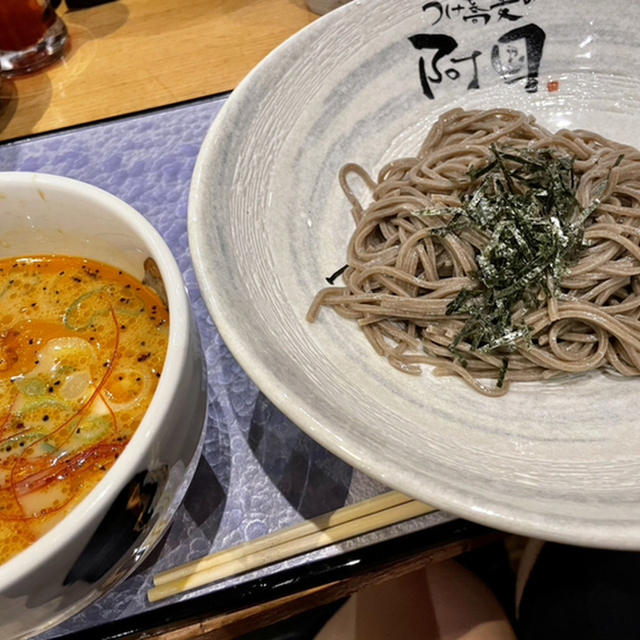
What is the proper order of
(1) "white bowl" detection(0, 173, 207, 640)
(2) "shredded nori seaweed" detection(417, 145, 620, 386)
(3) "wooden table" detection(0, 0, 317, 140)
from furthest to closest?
(3) "wooden table" detection(0, 0, 317, 140) < (2) "shredded nori seaweed" detection(417, 145, 620, 386) < (1) "white bowl" detection(0, 173, 207, 640)

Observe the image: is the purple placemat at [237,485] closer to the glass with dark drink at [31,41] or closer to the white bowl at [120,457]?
the white bowl at [120,457]

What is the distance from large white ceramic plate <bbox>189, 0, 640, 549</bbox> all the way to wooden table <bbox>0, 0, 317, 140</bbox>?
69 cm

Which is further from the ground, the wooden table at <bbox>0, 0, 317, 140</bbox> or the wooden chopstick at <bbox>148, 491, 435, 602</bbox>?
the wooden table at <bbox>0, 0, 317, 140</bbox>

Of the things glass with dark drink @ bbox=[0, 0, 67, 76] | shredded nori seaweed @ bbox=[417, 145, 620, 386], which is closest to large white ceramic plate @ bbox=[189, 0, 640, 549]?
shredded nori seaweed @ bbox=[417, 145, 620, 386]

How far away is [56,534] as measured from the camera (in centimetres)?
77

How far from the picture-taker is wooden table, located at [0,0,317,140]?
7.35ft

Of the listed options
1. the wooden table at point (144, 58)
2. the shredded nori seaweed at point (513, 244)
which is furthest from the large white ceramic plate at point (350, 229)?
the wooden table at point (144, 58)

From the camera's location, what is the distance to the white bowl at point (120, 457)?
78 cm

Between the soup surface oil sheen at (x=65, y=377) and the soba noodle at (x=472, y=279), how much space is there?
478mm

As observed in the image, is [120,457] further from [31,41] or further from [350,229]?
[31,41]

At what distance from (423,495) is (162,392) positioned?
48cm

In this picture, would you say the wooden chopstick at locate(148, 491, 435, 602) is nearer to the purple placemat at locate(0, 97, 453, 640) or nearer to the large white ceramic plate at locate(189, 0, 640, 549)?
the purple placemat at locate(0, 97, 453, 640)

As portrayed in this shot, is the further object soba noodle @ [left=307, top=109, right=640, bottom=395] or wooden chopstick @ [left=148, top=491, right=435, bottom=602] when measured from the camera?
soba noodle @ [left=307, top=109, right=640, bottom=395]

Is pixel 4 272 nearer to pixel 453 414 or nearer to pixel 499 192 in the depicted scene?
pixel 453 414
